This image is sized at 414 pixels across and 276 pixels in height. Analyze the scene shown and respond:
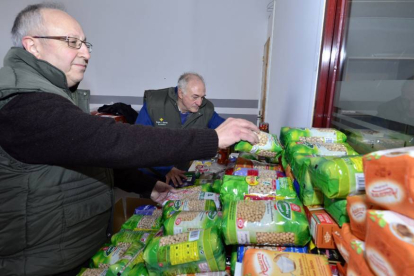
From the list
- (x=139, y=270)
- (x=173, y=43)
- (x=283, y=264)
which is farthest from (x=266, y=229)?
(x=173, y=43)

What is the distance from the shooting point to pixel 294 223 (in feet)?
2.77

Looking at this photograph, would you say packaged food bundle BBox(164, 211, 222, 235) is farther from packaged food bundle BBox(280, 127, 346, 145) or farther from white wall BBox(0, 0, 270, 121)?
white wall BBox(0, 0, 270, 121)

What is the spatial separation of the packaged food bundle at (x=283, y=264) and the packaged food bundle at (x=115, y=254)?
563 mm

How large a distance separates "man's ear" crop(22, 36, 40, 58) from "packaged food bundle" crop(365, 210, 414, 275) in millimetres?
1247

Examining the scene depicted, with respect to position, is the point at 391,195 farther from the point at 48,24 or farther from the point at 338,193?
the point at 48,24

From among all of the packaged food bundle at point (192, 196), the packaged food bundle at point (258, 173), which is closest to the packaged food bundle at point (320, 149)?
the packaged food bundle at point (258, 173)

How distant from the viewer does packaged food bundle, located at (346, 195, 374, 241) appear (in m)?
0.63

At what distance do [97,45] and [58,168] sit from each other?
498cm

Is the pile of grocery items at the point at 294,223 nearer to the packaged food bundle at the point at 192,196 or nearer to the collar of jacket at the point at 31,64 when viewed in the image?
the packaged food bundle at the point at 192,196

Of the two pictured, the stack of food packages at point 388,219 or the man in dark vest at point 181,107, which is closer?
the stack of food packages at point 388,219

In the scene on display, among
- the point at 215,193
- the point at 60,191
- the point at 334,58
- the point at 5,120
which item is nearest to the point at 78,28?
the point at 5,120

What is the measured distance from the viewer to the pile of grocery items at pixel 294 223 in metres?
0.51

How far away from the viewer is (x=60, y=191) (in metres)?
1.03

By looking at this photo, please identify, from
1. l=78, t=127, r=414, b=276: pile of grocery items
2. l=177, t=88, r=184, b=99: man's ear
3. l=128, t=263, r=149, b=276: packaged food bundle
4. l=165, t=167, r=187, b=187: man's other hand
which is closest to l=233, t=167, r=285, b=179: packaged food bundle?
l=78, t=127, r=414, b=276: pile of grocery items
